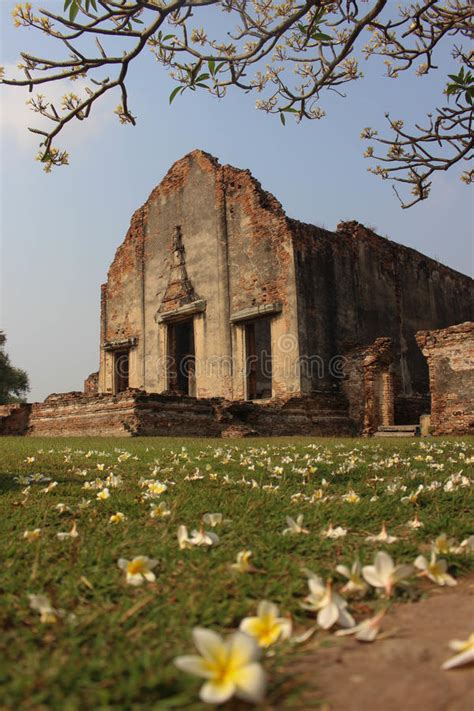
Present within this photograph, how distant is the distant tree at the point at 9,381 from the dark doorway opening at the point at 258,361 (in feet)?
55.7

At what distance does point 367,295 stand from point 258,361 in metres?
6.39

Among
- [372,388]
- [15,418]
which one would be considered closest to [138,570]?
[372,388]

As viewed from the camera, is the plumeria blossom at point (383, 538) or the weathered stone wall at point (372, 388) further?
the weathered stone wall at point (372, 388)

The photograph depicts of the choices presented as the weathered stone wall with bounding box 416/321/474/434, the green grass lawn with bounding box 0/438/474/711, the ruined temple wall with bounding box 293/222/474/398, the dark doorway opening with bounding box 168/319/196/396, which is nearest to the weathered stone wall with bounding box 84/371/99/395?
the dark doorway opening with bounding box 168/319/196/396

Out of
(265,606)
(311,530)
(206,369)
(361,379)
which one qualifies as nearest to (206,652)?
(265,606)

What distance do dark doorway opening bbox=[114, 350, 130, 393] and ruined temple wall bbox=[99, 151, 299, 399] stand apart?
0.25 meters

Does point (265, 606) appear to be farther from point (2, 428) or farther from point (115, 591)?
point (2, 428)

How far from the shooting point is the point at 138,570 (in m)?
1.82

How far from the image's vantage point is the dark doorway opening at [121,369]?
20453 millimetres

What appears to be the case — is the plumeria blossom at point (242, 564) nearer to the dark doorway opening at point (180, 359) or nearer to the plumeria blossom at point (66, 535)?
the plumeria blossom at point (66, 535)

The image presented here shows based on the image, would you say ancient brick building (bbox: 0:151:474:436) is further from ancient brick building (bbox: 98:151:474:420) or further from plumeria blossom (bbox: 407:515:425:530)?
plumeria blossom (bbox: 407:515:425:530)

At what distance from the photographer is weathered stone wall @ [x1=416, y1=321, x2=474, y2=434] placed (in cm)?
1411

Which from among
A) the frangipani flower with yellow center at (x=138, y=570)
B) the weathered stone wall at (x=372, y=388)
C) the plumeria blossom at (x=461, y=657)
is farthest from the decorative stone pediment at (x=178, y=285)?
the plumeria blossom at (x=461, y=657)

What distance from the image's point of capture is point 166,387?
1836cm
